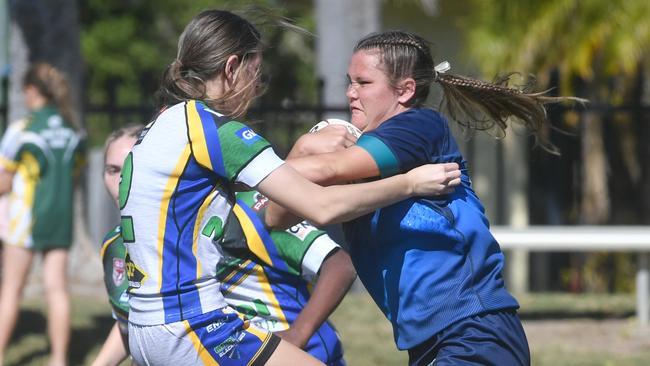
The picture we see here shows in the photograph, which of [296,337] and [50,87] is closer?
[296,337]

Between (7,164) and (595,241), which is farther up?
(7,164)

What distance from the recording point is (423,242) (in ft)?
10.7

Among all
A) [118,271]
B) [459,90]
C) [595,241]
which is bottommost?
[595,241]

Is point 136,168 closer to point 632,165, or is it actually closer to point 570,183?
point 570,183

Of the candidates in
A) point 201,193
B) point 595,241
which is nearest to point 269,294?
point 201,193

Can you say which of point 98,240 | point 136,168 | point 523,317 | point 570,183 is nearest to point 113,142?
point 136,168

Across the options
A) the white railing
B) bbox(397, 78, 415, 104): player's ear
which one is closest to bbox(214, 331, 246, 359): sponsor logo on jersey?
bbox(397, 78, 415, 104): player's ear

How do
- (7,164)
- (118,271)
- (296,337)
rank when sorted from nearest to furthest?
1. (296,337)
2. (118,271)
3. (7,164)

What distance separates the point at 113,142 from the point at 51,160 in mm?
2708

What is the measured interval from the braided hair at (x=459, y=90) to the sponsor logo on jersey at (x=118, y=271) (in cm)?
133

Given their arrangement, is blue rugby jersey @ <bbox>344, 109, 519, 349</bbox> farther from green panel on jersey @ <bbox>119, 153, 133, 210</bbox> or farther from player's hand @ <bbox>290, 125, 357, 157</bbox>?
green panel on jersey @ <bbox>119, 153, 133, 210</bbox>

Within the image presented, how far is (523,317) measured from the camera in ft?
29.3

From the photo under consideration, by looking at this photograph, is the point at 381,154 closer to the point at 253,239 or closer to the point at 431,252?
the point at 431,252

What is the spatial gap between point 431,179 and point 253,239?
0.89 meters
